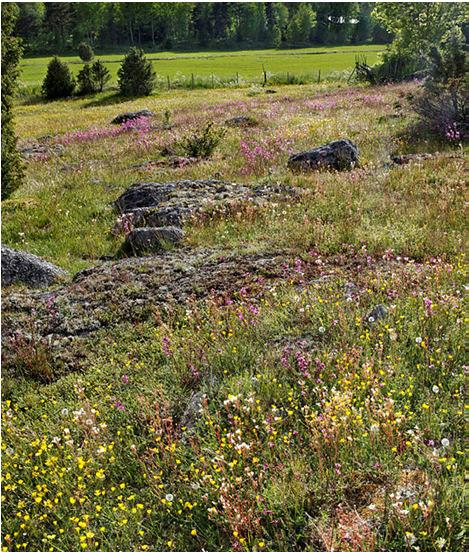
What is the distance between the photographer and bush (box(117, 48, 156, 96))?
4691cm

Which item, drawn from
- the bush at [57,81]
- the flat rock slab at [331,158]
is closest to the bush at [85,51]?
the bush at [57,81]

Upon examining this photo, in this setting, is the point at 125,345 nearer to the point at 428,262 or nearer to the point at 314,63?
the point at 428,262

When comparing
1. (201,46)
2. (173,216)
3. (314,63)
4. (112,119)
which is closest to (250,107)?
(112,119)

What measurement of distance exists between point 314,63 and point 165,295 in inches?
3311

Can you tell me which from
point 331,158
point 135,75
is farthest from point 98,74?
point 331,158

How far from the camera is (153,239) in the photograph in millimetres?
9867

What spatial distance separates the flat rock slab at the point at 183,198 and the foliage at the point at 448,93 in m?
8.34

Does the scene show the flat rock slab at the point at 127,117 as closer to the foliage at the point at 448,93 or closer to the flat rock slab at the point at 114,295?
the foliage at the point at 448,93

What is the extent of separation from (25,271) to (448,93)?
643 inches

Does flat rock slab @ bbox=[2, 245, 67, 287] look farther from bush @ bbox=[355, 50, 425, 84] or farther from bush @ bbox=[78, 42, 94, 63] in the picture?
bush @ bbox=[78, 42, 94, 63]

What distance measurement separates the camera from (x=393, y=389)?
4383 mm

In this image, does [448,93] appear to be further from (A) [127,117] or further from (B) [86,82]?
(B) [86,82]

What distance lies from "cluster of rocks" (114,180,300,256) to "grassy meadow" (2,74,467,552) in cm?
53

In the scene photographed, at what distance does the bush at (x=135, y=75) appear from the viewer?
46.9 metres
